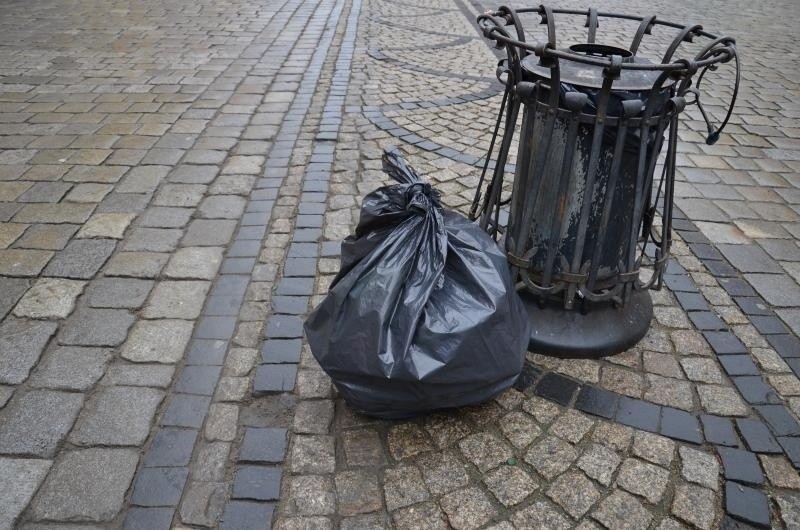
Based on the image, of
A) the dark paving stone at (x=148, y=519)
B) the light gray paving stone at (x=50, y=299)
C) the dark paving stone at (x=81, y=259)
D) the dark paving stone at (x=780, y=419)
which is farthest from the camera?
the dark paving stone at (x=81, y=259)

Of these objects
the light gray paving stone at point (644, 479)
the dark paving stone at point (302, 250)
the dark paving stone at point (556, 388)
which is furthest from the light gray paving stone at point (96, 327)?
the light gray paving stone at point (644, 479)

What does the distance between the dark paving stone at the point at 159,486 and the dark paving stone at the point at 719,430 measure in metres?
2.08

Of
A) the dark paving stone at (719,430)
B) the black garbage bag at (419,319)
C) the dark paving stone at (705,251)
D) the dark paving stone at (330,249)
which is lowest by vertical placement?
the dark paving stone at (705,251)

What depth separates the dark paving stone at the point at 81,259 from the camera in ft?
11.1

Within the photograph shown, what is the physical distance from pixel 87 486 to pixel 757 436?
2.61 m

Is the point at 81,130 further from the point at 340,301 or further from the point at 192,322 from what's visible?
the point at 340,301

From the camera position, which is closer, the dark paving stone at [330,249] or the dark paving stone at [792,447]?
the dark paving stone at [792,447]

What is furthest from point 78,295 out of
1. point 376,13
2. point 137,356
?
point 376,13

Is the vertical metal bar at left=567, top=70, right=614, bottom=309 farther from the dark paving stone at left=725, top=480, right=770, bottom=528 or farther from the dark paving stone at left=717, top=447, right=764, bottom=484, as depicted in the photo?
the dark paving stone at left=725, top=480, right=770, bottom=528

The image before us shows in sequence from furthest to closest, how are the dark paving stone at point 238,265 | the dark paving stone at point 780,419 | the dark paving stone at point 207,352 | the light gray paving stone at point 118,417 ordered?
the dark paving stone at point 238,265, the dark paving stone at point 207,352, the dark paving stone at point 780,419, the light gray paving stone at point 118,417

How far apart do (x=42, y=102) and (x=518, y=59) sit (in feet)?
17.0

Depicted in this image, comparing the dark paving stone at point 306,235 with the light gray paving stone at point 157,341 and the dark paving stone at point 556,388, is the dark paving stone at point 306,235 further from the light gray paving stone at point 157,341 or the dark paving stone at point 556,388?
the dark paving stone at point 556,388

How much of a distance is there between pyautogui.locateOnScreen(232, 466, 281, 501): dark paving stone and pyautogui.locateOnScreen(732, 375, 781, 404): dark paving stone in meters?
2.04

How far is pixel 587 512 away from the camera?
7.09 ft
